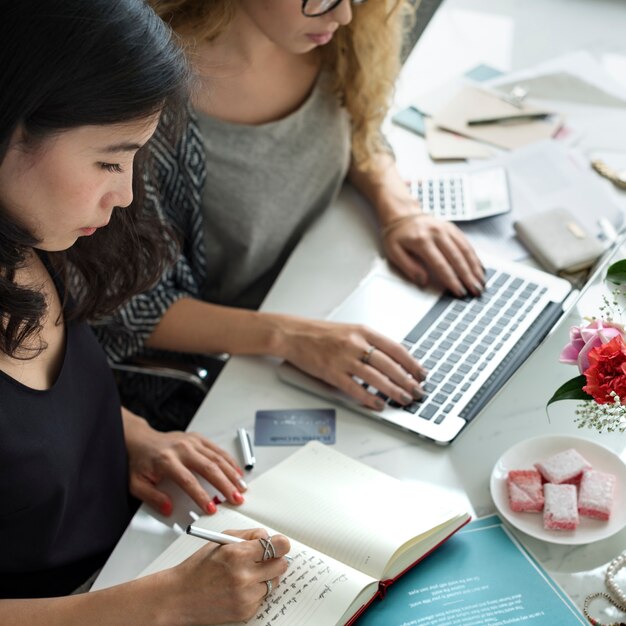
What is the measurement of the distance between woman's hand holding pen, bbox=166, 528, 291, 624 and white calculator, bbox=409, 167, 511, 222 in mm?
803

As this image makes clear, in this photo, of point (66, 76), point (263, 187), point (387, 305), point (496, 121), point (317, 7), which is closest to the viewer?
point (66, 76)

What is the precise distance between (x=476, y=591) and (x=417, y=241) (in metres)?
0.66

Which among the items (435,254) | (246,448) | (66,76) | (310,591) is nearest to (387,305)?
(435,254)

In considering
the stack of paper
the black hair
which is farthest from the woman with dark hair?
the stack of paper

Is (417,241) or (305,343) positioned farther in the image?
(417,241)

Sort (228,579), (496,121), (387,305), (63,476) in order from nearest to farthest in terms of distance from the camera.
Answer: (228,579) → (63,476) → (387,305) → (496,121)

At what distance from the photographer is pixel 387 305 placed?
1.51 meters

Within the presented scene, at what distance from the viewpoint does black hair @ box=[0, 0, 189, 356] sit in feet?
2.77

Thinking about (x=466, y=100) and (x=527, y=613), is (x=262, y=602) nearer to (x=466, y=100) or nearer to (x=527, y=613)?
(x=527, y=613)

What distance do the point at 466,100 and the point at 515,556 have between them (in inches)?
42.9

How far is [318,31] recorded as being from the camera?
1438 millimetres

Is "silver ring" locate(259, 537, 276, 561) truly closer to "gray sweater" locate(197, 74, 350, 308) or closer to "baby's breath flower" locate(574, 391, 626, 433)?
"baby's breath flower" locate(574, 391, 626, 433)

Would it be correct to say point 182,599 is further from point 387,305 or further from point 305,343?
point 387,305

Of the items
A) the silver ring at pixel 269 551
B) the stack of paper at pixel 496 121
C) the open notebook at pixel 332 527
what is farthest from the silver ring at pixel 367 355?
the stack of paper at pixel 496 121
